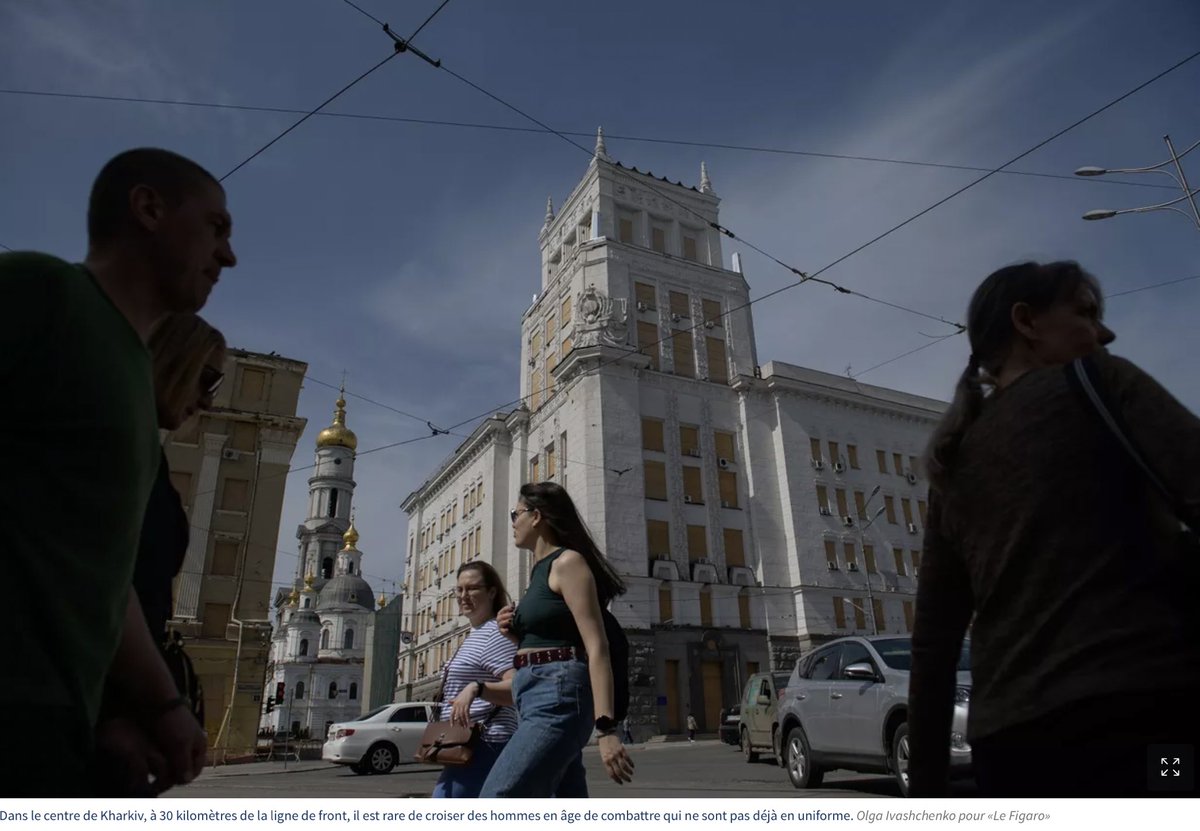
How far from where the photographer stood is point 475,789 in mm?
3404

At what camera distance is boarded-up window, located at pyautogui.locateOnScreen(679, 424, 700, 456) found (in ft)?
116

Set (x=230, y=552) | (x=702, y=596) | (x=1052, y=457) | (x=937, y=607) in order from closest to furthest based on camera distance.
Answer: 1. (x=1052, y=457)
2. (x=937, y=607)
3. (x=230, y=552)
4. (x=702, y=596)

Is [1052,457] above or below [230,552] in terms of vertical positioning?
below

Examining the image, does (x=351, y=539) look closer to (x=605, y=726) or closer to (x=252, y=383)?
(x=252, y=383)

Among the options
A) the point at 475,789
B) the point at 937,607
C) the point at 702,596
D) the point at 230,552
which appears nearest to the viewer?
the point at 937,607

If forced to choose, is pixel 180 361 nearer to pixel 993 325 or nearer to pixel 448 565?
pixel 993 325

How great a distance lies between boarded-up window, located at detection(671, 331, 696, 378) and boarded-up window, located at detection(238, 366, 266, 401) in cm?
1768

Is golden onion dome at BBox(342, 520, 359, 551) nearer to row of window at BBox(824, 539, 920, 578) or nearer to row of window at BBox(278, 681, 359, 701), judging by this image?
row of window at BBox(278, 681, 359, 701)

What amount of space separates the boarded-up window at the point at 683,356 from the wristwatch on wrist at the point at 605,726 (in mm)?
33901

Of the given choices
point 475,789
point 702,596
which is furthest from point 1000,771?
point 702,596

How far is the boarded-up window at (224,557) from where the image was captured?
2655cm

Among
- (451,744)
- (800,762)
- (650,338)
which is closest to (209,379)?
(451,744)

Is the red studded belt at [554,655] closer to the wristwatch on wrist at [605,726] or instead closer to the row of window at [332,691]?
the wristwatch on wrist at [605,726]
